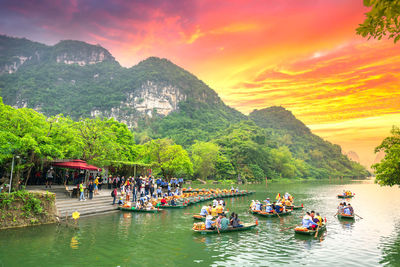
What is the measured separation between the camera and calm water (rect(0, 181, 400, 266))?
39.8ft

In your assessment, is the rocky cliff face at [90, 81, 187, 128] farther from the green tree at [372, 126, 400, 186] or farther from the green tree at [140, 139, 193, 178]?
the green tree at [372, 126, 400, 186]

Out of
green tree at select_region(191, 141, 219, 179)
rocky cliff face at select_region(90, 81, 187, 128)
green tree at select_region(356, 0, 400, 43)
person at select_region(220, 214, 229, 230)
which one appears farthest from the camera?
rocky cliff face at select_region(90, 81, 187, 128)

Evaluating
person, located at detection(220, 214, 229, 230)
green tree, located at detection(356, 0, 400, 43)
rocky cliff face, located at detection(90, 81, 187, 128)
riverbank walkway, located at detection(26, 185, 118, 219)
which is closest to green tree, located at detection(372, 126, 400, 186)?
person, located at detection(220, 214, 229, 230)

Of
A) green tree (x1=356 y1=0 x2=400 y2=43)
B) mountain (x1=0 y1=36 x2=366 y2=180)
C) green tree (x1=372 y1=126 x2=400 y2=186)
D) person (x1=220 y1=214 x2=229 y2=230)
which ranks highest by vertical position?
mountain (x1=0 y1=36 x2=366 y2=180)

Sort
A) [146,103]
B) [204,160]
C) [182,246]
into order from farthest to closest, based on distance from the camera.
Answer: [146,103]
[204,160]
[182,246]

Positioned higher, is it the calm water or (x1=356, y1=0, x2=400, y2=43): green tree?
(x1=356, y1=0, x2=400, y2=43): green tree

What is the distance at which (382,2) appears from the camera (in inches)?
155

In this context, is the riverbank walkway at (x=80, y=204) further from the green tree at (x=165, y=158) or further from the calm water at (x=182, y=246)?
the green tree at (x=165, y=158)

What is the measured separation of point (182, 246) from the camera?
1459 centimetres

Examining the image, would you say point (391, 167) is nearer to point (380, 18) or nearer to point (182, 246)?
point (182, 246)

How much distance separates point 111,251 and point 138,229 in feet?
16.5

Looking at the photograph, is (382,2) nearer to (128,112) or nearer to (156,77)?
(128,112)

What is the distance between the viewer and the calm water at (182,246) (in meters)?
12.1

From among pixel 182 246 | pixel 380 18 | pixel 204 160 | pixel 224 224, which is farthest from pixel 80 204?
pixel 204 160
